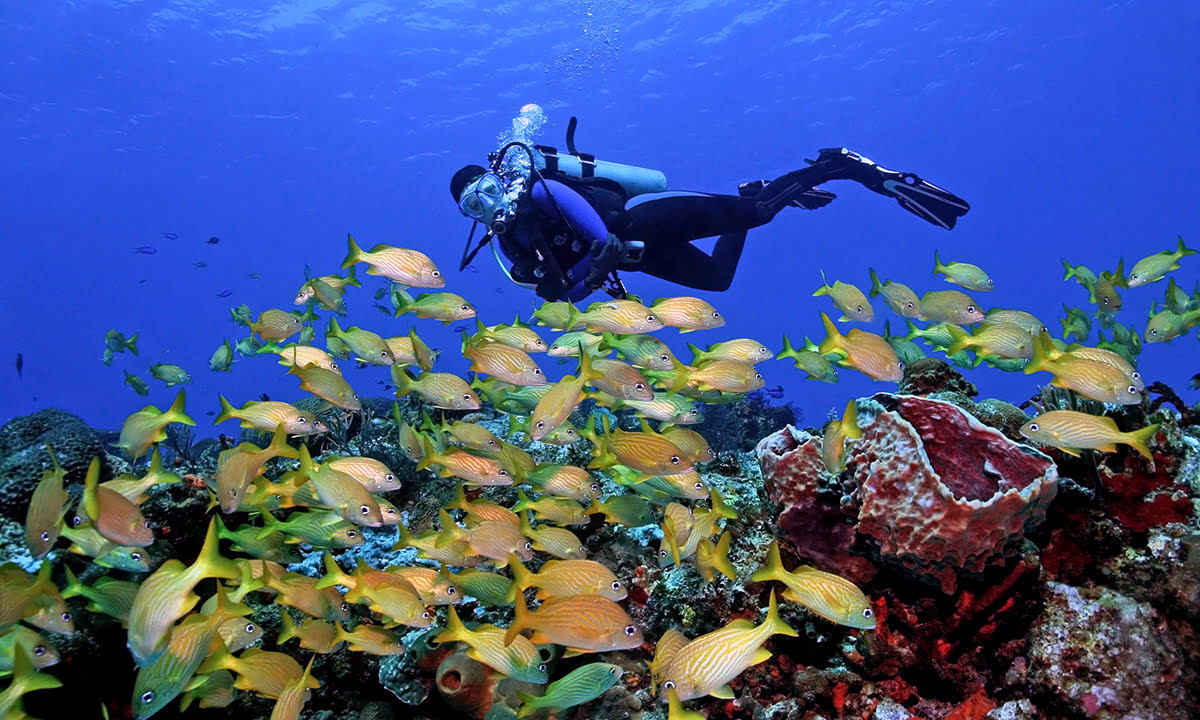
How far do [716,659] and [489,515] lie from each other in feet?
5.97

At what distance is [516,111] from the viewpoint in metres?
47.4

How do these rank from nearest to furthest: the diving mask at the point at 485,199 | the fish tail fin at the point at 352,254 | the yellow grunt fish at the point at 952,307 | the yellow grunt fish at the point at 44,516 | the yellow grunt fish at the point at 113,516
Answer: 1. the yellow grunt fish at the point at 113,516
2. the yellow grunt fish at the point at 44,516
3. the fish tail fin at the point at 352,254
4. the yellow grunt fish at the point at 952,307
5. the diving mask at the point at 485,199

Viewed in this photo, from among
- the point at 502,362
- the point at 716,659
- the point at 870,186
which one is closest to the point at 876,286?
the point at 502,362

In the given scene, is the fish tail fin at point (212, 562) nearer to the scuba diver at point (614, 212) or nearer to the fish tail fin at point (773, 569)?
the fish tail fin at point (773, 569)

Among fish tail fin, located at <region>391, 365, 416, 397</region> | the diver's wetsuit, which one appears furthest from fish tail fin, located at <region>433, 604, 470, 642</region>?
the diver's wetsuit

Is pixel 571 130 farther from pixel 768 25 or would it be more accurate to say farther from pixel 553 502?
pixel 768 25

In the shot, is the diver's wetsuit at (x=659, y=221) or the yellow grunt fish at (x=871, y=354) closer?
the yellow grunt fish at (x=871, y=354)

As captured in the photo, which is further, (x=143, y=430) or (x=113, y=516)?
(x=143, y=430)

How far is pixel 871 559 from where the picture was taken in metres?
3.46

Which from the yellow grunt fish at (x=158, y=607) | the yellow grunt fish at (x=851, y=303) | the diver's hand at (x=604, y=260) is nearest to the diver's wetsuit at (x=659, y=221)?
the diver's hand at (x=604, y=260)

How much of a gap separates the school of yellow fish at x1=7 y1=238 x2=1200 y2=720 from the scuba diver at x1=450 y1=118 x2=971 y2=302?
101 inches

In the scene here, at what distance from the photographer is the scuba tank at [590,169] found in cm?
923

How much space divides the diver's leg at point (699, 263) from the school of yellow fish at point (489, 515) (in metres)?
4.70

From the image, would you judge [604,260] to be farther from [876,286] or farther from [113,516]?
[113,516]
